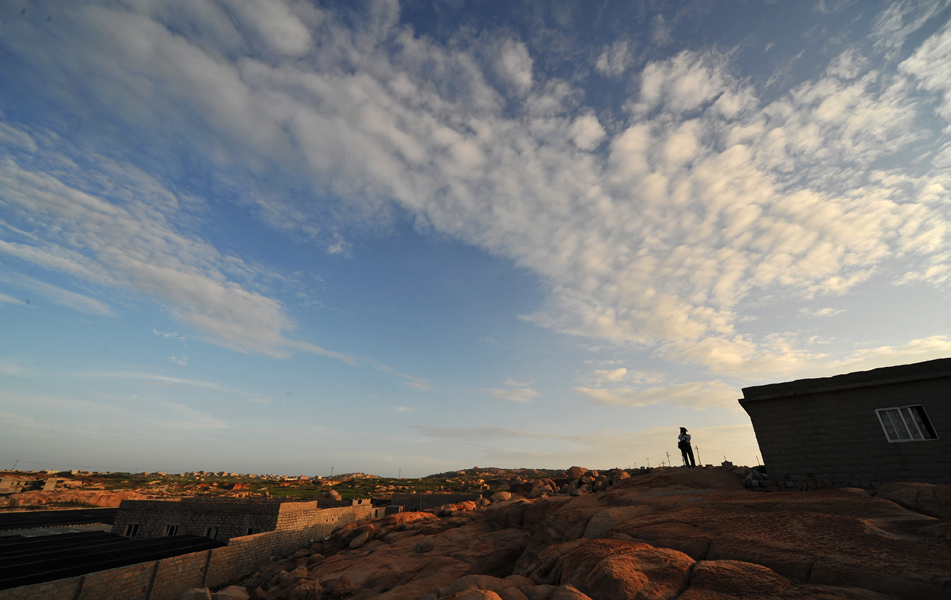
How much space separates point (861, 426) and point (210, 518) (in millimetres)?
46908

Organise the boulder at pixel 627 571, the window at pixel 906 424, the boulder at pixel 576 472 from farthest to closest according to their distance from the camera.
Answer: the boulder at pixel 576 472 → the window at pixel 906 424 → the boulder at pixel 627 571

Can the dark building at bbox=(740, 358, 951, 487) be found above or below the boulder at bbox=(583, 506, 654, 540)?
above

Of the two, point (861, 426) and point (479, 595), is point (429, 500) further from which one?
point (861, 426)

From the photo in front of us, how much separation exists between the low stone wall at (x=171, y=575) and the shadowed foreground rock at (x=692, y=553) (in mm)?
6805

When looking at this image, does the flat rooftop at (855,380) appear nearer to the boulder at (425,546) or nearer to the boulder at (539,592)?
Result: the boulder at (539,592)

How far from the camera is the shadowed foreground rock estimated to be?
7.50 metres

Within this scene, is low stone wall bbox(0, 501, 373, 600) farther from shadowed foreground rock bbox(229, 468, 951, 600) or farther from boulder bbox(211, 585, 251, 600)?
boulder bbox(211, 585, 251, 600)

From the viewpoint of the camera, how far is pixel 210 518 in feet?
113

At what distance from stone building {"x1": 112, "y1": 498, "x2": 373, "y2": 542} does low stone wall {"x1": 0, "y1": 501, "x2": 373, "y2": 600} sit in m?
1.64

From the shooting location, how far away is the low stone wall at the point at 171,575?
16859mm

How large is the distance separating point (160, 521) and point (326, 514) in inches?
575

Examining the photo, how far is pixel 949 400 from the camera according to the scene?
14.6 m

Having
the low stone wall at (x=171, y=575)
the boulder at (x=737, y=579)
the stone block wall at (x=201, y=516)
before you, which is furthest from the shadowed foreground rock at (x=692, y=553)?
the stone block wall at (x=201, y=516)

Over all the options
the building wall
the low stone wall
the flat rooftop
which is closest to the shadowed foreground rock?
the building wall
